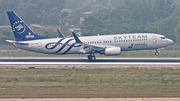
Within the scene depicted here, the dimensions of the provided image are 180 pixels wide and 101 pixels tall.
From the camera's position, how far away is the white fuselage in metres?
43.8

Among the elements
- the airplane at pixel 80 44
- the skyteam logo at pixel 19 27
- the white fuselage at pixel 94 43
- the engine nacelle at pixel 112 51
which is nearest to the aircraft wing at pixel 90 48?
the airplane at pixel 80 44

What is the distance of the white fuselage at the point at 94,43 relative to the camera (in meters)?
43.8

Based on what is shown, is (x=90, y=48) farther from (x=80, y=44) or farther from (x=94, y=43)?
(x=80, y=44)

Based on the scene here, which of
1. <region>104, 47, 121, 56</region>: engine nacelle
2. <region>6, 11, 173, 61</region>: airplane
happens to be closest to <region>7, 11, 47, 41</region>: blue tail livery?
<region>6, 11, 173, 61</region>: airplane

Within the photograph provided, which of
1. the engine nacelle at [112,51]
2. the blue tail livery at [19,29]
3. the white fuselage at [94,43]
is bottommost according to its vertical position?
the engine nacelle at [112,51]

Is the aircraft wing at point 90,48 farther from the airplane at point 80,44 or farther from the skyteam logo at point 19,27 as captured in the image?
the skyteam logo at point 19,27

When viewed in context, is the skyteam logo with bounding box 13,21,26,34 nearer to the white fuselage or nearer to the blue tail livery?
the blue tail livery

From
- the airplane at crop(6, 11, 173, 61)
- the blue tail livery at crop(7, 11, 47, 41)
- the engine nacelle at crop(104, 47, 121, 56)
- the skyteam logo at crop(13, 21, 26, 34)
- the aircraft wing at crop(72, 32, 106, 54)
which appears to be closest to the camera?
the engine nacelle at crop(104, 47, 121, 56)

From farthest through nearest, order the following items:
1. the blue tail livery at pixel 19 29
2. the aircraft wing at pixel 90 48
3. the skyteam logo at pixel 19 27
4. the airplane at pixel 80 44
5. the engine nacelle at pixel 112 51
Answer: the skyteam logo at pixel 19 27 < the blue tail livery at pixel 19 29 < the airplane at pixel 80 44 < the aircraft wing at pixel 90 48 < the engine nacelle at pixel 112 51

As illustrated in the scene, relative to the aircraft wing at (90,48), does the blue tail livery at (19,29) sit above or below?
above

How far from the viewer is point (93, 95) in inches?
823

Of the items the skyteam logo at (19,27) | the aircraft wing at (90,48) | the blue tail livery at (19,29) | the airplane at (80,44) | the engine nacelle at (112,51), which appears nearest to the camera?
the engine nacelle at (112,51)

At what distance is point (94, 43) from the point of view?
44031 mm

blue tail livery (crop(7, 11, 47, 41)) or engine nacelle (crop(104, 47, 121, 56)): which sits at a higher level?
blue tail livery (crop(7, 11, 47, 41))
